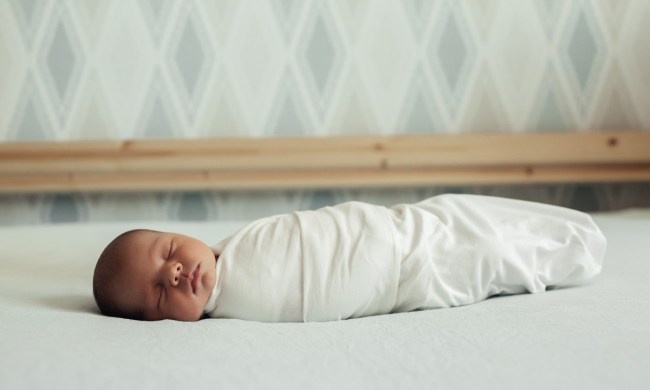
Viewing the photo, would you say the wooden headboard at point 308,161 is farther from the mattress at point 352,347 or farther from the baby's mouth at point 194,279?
the baby's mouth at point 194,279

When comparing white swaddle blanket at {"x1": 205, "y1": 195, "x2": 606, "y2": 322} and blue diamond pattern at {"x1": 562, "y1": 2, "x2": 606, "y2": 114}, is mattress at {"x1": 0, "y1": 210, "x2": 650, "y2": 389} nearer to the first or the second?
white swaddle blanket at {"x1": 205, "y1": 195, "x2": 606, "y2": 322}

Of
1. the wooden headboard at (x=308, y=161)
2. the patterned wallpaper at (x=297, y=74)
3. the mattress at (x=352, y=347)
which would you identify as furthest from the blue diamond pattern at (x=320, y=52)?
the mattress at (x=352, y=347)

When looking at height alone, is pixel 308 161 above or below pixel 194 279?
above

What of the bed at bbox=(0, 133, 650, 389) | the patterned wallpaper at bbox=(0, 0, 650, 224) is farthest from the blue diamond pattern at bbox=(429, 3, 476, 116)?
the bed at bbox=(0, 133, 650, 389)

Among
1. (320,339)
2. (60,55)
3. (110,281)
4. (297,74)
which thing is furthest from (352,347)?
(60,55)

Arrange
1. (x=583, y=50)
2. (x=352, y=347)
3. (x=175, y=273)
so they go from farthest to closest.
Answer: (x=583, y=50) < (x=175, y=273) < (x=352, y=347)

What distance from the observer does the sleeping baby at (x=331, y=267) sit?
1.00 metres

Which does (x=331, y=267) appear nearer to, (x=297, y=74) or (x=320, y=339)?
(x=320, y=339)

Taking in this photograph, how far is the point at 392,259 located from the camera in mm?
1037

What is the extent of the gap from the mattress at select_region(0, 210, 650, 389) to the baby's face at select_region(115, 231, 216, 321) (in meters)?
0.06

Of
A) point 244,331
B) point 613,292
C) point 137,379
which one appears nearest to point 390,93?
point 613,292

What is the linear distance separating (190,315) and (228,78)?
3.87 ft

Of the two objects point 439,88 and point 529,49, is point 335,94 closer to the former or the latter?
point 439,88

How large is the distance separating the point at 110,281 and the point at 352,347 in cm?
37
